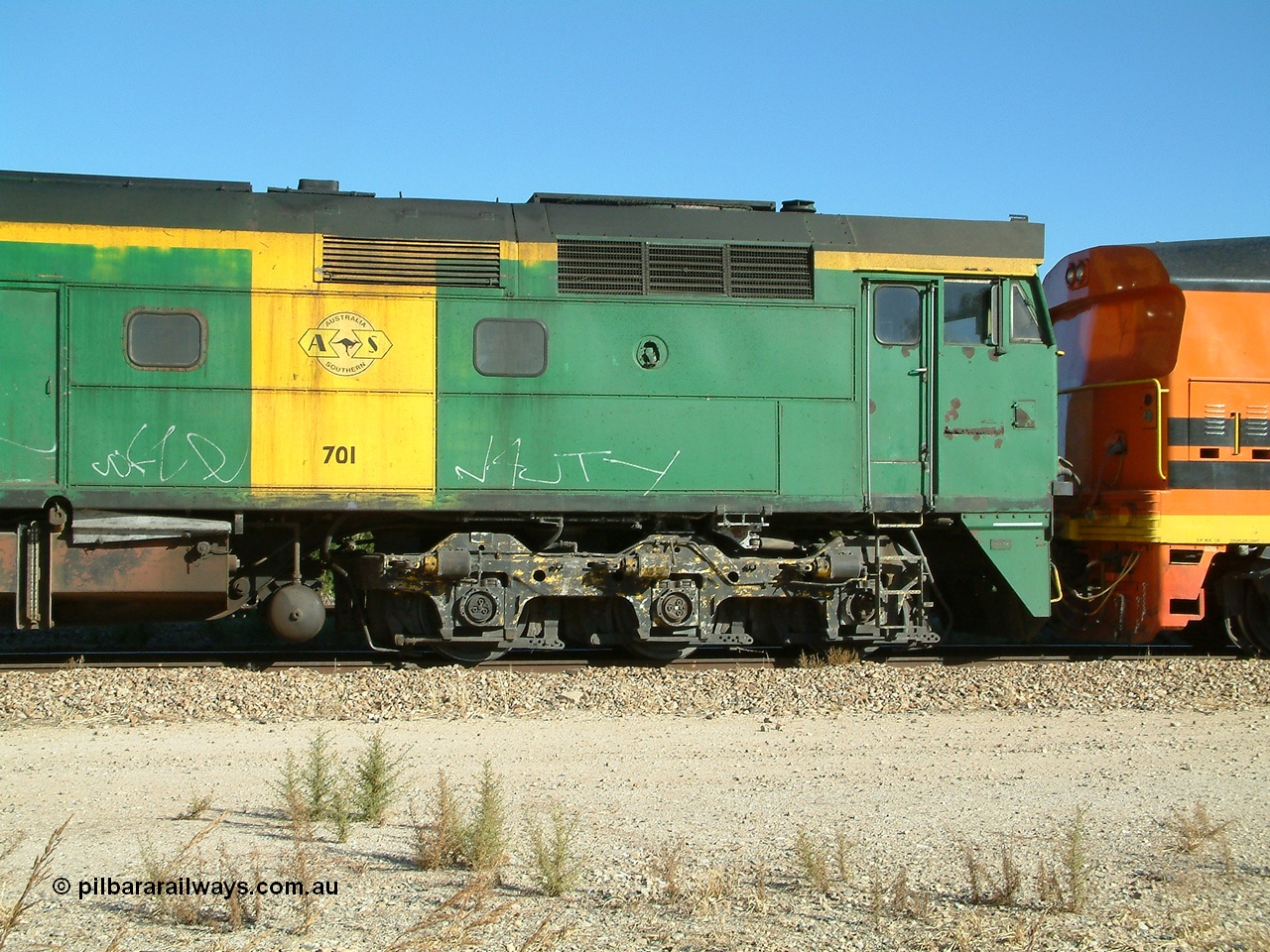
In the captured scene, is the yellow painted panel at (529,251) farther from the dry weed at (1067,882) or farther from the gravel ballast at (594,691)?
the dry weed at (1067,882)

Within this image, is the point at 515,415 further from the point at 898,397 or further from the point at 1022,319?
the point at 1022,319

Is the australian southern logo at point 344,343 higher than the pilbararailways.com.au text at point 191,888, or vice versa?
the australian southern logo at point 344,343

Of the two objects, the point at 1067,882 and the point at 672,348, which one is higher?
the point at 672,348

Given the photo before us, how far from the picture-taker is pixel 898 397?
31.4 feet

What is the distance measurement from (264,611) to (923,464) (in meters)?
5.80

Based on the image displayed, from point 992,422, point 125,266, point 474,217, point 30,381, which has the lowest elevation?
point 992,422

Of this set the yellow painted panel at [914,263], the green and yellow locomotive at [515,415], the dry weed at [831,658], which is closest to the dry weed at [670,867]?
the green and yellow locomotive at [515,415]

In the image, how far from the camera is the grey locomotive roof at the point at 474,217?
Result: 8750mm

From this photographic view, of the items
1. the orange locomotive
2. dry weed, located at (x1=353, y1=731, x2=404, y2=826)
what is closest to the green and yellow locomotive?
the orange locomotive

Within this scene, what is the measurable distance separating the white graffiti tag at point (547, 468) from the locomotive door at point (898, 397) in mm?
1880

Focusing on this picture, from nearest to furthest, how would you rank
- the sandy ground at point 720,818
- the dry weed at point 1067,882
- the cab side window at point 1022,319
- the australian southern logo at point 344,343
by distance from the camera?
the sandy ground at point 720,818 → the dry weed at point 1067,882 → the australian southern logo at point 344,343 → the cab side window at point 1022,319

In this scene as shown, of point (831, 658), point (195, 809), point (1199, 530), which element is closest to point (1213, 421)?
point (1199, 530)

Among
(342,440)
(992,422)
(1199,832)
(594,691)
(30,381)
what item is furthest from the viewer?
(992,422)

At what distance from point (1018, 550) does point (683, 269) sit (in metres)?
3.83
